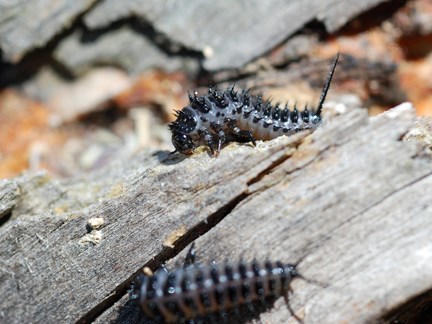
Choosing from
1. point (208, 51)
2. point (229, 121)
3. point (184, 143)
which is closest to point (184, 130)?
point (184, 143)

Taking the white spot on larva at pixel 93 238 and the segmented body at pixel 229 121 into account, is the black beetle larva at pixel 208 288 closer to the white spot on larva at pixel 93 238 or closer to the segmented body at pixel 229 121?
the white spot on larva at pixel 93 238

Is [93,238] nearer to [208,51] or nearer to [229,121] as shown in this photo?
[229,121]

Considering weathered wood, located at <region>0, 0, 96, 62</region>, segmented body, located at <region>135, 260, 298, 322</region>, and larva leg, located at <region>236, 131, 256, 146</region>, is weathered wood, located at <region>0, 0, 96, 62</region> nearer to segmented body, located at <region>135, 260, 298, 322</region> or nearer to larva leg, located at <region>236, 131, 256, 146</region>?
larva leg, located at <region>236, 131, 256, 146</region>

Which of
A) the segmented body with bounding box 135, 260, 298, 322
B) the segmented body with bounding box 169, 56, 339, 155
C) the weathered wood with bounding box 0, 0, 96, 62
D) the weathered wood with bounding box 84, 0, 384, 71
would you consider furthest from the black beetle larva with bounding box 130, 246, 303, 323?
the weathered wood with bounding box 0, 0, 96, 62

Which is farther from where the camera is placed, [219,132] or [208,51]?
[208,51]

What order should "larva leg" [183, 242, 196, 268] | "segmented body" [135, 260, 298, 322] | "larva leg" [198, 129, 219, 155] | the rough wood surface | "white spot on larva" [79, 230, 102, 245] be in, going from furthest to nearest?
"larva leg" [198, 129, 219, 155], "white spot on larva" [79, 230, 102, 245], "larva leg" [183, 242, 196, 268], the rough wood surface, "segmented body" [135, 260, 298, 322]

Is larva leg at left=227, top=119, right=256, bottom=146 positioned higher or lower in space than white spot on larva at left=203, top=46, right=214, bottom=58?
lower
